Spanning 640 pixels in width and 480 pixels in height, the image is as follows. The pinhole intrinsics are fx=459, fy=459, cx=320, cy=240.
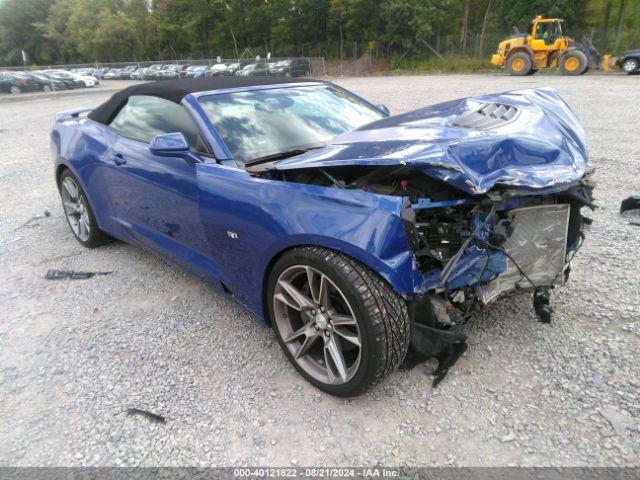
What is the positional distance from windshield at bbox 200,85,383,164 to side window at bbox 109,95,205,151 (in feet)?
0.58

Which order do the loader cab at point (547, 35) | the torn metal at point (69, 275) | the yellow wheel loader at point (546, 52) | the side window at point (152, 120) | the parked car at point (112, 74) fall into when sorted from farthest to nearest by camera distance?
1. the parked car at point (112, 74)
2. the loader cab at point (547, 35)
3. the yellow wheel loader at point (546, 52)
4. the torn metal at point (69, 275)
5. the side window at point (152, 120)

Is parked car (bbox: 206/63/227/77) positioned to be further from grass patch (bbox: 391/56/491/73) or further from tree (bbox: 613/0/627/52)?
tree (bbox: 613/0/627/52)

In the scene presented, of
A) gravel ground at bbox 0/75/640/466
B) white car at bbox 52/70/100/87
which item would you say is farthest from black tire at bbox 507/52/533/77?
white car at bbox 52/70/100/87

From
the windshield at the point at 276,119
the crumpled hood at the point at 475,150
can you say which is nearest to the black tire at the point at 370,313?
the crumpled hood at the point at 475,150

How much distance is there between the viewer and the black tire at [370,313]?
2.05 metres

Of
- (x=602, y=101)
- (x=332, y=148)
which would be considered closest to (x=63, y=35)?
(x=602, y=101)

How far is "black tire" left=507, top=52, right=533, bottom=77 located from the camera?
827 inches

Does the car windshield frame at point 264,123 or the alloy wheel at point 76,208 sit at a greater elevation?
the car windshield frame at point 264,123

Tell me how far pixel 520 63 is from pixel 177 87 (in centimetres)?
2180

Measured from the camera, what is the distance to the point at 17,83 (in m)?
25.7

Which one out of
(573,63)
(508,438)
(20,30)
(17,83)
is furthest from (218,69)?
(20,30)

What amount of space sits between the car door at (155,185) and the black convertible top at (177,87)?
6 cm

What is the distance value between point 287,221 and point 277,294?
445 mm

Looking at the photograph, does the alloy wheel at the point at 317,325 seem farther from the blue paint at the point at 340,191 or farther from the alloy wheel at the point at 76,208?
the alloy wheel at the point at 76,208
